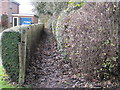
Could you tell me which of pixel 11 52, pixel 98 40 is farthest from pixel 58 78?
pixel 98 40

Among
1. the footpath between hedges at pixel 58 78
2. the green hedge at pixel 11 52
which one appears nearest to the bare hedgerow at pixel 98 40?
the footpath between hedges at pixel 58 78

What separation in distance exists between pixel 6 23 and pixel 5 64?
919 inches

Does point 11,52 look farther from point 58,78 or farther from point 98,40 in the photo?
point 98,40

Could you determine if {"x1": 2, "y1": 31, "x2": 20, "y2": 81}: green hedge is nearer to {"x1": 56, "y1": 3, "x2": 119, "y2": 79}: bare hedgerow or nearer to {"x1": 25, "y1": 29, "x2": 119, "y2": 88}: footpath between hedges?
{"x1": 25, "y1": 29, "x2": 119, "y2": 88}: footpath between hedges

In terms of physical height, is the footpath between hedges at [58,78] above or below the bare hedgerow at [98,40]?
below

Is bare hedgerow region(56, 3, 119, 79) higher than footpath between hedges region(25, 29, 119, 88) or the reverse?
higher

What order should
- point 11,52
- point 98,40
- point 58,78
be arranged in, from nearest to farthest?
1. point 98,40
2. point 11,52
3. point 58,78

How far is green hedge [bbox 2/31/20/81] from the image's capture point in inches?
198

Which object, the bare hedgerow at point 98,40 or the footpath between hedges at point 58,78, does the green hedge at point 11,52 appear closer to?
the footpath between hedges at point 58,78

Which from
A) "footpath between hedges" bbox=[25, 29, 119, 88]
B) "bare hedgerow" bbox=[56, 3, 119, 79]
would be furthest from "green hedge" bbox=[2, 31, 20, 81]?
"bare hedgerow" bbox=[56, 3, 119, 79]

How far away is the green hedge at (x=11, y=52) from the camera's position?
5.03m

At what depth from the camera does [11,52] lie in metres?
5.04

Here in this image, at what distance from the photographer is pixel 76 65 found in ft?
18.4

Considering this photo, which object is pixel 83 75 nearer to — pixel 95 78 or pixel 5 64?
pixel 95 78
